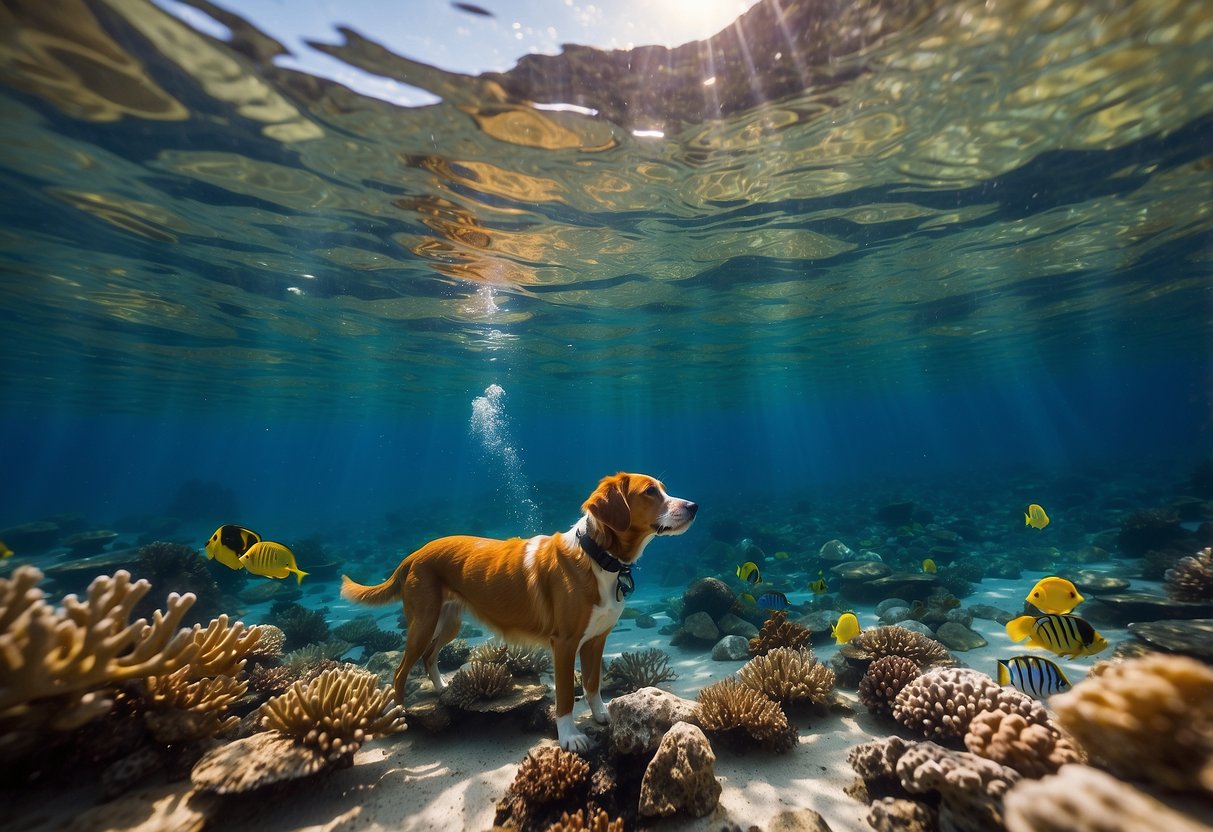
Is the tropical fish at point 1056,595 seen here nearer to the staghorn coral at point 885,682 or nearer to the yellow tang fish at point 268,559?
the staghorn coral at point 885,682

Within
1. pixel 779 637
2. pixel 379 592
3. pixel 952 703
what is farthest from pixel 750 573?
pixel 379 592

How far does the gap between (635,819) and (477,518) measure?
29.8 metres

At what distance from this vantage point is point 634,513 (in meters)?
3.69

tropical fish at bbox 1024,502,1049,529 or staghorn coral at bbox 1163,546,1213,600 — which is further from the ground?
tropical fish at bbox 1024,502,1049,529

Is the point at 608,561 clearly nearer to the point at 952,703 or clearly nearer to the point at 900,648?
the point at 952,703

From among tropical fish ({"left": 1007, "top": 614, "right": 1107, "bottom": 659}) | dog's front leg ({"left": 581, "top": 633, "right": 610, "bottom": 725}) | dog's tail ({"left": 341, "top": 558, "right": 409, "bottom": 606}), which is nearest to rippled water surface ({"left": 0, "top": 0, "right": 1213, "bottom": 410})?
dog's tail ({"left": 341, "top": 558, "right": 409, "bottom": 606})

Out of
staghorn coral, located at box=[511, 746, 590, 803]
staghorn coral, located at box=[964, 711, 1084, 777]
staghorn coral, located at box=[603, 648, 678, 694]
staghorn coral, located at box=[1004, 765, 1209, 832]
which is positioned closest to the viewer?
staghorn coral, located at box=[1004, 765, 1209, 832]

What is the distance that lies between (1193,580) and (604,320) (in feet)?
54.0

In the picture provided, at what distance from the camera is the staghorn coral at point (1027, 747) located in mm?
2674

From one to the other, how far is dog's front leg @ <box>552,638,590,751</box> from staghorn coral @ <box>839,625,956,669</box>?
372cm

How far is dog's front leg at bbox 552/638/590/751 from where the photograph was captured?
3.80 meters

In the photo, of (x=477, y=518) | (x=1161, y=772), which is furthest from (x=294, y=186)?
(x=477, y=518)

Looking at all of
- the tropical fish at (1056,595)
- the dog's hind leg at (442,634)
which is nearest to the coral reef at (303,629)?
the dog's hind leg at (442,634)

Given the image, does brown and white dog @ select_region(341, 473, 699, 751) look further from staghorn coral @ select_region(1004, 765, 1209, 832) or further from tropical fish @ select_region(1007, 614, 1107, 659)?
tropical fish @ select_region(1007, 614, 1107, 659)
